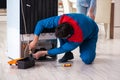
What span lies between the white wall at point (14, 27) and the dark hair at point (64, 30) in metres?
0.52

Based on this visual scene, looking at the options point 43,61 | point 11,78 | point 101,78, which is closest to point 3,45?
point 43,61

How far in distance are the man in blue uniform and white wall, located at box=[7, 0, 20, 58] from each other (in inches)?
8.5

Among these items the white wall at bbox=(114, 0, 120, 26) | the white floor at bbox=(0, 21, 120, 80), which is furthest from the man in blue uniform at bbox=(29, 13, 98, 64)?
the white wall at bbox=(114, 0, 120, 26)

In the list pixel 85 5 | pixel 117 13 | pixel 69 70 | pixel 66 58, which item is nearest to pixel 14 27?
pixel 66 58

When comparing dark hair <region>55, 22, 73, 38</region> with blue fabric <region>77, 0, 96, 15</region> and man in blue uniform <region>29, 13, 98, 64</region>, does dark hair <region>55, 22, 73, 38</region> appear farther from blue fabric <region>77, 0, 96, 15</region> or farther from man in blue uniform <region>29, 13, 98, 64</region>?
blue fabric <region>77, 0, 96, 15</region>

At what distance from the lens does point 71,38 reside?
9.03 feet

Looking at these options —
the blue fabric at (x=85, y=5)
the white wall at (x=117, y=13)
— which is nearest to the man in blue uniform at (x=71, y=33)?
the blue fabric at (x=85, y=5)

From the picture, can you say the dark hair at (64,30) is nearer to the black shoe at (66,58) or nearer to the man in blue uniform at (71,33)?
the man in blue uniform at (71,33)

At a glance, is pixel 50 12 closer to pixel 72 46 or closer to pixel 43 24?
pixel 43 24

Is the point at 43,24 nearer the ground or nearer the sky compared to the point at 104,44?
nearer the sky

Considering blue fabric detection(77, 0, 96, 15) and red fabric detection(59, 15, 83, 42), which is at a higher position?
blue fabric detection(77, 0, 96, 15)

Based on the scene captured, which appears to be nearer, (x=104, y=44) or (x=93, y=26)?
(x=93, y=26)

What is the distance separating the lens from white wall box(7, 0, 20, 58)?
300 cm

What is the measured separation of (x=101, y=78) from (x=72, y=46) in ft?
1.49
